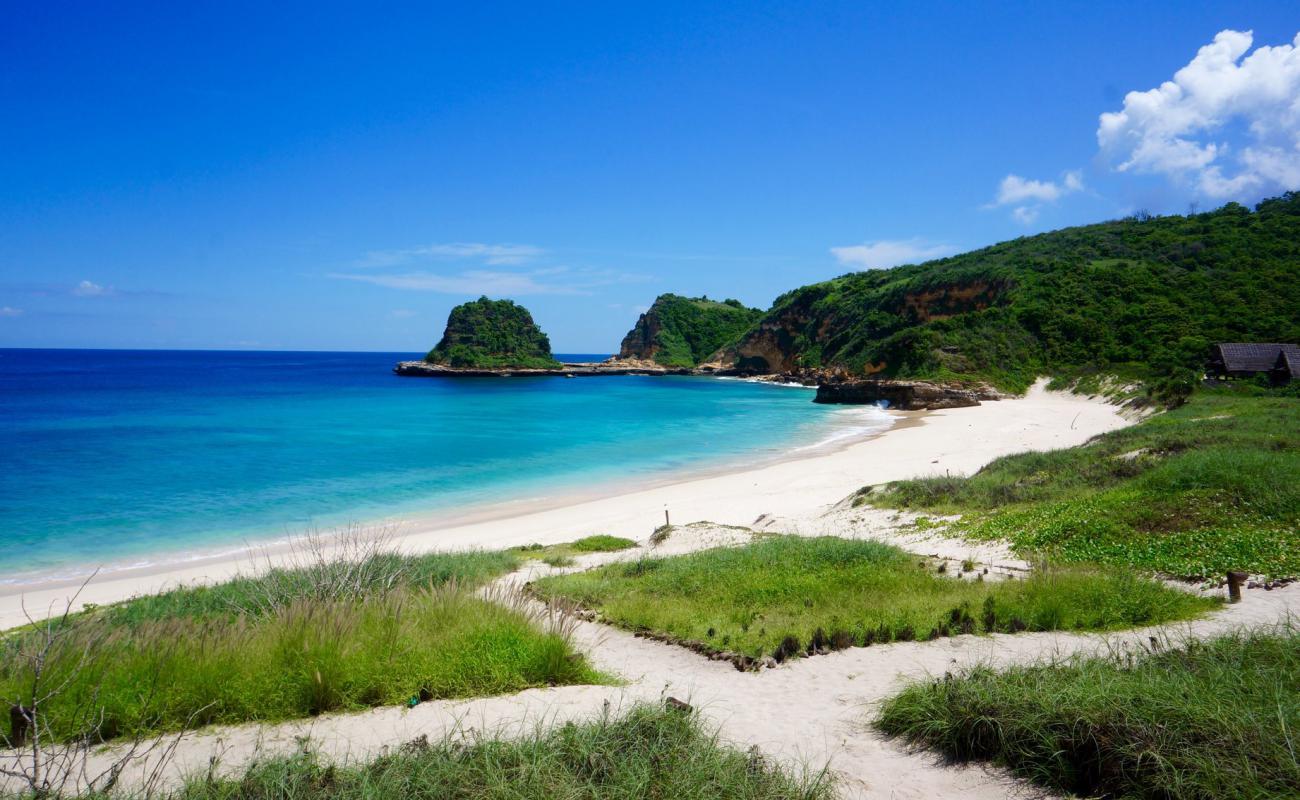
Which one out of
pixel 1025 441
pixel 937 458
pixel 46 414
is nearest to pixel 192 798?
pixel 937 458

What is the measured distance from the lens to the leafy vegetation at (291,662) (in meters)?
5.21

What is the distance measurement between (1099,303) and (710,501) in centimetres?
4807

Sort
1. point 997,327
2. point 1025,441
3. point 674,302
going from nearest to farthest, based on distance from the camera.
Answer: point 1025,441 → point 997,327 → point 674,302

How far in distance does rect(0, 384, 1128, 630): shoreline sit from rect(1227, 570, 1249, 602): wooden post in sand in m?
11.4

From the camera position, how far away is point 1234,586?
8.02 meters

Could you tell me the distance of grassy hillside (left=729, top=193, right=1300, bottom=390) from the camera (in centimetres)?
4484

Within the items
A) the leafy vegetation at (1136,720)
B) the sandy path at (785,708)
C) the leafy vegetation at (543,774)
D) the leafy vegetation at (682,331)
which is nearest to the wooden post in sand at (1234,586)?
the sandy path at (785,708)

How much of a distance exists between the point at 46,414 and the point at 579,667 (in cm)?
6540

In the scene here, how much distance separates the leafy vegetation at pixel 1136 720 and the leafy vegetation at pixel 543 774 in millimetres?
1378

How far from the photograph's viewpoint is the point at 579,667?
650cm

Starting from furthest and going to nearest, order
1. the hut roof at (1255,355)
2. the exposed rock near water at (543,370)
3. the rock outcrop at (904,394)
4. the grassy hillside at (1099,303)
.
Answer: the exposed rock near water at (543,370), the rock outcrop at (904,394), the grassy hillside at (1099,303), the hut roof at (1255,355)

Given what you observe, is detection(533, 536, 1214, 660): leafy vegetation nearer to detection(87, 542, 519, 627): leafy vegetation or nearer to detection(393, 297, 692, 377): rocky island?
detection(87, 542, 519, 627): leafy vegetation

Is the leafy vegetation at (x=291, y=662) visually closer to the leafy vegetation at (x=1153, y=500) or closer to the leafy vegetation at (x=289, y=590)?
the leafy vegetation at (x=289, y=590)

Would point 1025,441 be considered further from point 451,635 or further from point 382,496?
point 451,635
